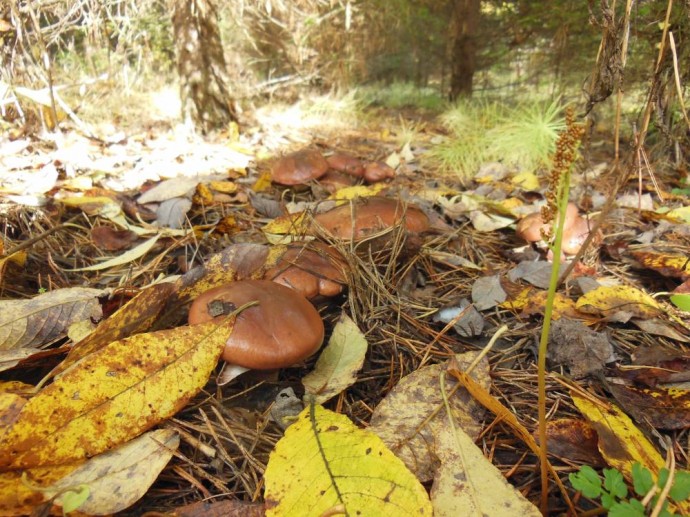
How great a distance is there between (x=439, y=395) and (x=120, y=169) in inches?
111

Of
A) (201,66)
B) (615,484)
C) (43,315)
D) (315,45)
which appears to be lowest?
(615,484)

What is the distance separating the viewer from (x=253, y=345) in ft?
3.64

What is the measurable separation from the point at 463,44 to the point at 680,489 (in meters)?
5.57

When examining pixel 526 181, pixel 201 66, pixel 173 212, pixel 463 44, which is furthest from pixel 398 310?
pixel 463 44

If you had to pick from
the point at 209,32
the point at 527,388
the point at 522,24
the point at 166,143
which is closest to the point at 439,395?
the point at 527,388

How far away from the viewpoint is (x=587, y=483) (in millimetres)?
820

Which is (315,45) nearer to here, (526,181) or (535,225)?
(526,181)

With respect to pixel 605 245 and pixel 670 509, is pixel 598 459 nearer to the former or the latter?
pixel 670 509

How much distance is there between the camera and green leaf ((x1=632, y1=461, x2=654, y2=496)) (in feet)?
2.62

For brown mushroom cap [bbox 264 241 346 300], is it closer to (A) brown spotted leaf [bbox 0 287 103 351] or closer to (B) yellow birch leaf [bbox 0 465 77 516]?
(A) brown spotted leaf [bbox 0 287 103 351]

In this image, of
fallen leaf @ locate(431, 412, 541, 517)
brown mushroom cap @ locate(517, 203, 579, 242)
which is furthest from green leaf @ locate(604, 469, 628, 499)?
brown mushroom cap @ locate(517, 203, 579, 242)

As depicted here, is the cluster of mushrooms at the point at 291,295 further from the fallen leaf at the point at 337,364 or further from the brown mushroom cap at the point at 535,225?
the brown mushroom cap at the point at 535,225

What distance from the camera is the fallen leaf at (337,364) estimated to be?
1.13m

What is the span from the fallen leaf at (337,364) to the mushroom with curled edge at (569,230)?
1.12 metres
